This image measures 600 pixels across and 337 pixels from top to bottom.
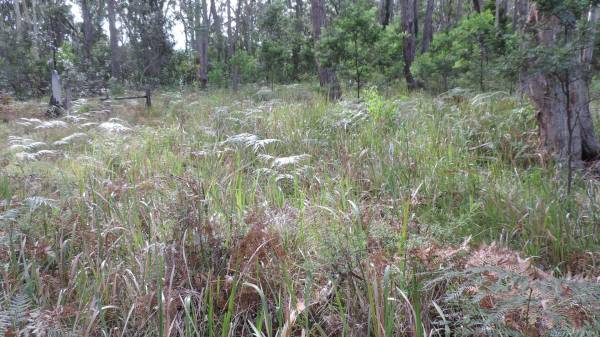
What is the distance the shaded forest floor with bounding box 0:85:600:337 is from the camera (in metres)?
1.63

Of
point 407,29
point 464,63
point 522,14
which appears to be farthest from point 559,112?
point 407,29

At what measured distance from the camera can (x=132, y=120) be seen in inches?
357

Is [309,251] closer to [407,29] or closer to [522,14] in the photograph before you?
[522,14]

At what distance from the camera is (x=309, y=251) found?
2.25 m

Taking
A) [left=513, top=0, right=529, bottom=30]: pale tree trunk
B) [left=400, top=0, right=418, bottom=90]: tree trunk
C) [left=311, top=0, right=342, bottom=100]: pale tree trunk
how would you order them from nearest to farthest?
[left=513, top=0, right=529, bottom=30]: pale tree trunk < [left=311, top=0, right=342, bottom=100]: pale tree trunk < [left=400, top=0, right=418, bottom=90]: tree trunk

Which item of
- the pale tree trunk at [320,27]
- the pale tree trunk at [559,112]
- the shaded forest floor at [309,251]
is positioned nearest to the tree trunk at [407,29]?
the pale tree trunk at [320,27]

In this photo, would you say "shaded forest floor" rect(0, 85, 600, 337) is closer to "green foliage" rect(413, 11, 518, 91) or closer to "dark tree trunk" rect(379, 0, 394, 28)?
"green foliage" rect(413, 11, 518, 91)

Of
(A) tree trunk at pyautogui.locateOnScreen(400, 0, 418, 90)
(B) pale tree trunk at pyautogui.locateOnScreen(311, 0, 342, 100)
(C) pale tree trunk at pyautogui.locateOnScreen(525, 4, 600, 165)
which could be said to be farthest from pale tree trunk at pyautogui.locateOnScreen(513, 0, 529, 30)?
(B) pale tree trunk at pyautogui.locateOnScreen(311, 0, 342, 100)

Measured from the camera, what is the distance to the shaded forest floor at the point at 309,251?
163cm

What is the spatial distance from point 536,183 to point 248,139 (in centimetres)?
244

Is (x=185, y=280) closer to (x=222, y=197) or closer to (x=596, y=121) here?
(x=222, y=197)

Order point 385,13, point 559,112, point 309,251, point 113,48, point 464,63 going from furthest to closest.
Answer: point 113,48, point 385,13, point 464,63, point 559,112, point 309,251

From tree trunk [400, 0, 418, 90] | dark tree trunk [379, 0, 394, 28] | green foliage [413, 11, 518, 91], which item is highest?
dark tree trunk [379, 0, 394, 28]

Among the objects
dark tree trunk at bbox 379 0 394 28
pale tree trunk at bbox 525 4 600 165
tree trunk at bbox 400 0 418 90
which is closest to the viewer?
pale tree trunk at bbox 525 4 600 165
